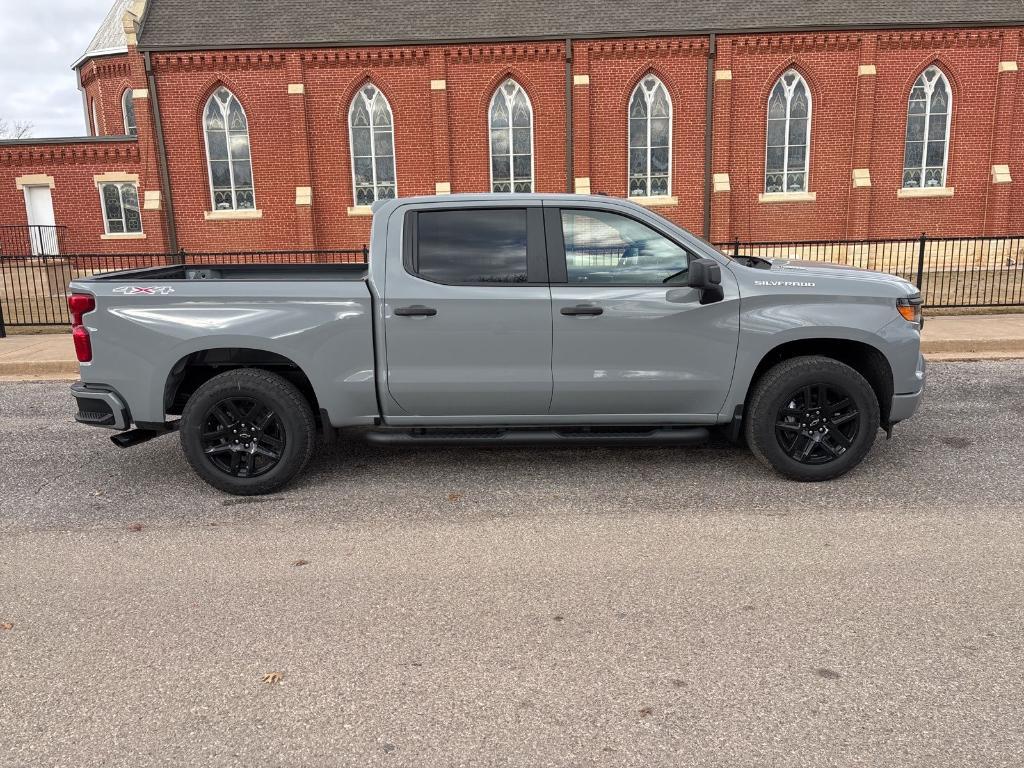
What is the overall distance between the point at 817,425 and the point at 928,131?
21.4 meters

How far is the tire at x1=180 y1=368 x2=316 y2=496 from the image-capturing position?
501cm

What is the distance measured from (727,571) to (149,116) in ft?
77.1

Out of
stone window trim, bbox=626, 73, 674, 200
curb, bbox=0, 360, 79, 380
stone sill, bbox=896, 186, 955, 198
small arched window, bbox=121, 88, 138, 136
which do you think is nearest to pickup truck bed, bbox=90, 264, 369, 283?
curb, bbox=0, 360, 79, 380

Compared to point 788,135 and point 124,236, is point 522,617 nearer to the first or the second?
point 788,135

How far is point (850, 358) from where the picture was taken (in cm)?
546

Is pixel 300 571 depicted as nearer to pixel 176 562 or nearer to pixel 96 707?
pixel 176 562

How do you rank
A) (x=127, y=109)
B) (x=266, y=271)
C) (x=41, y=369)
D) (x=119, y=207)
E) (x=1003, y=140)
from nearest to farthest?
(x=266, y=271)
(x=41, y=369)
(x=1003, y=140)
(x=119, y=207)
(x=127, y=109)

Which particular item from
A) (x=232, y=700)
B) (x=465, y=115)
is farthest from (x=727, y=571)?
(x=465, y=115)

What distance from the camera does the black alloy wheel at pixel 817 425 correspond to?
5.12 meters

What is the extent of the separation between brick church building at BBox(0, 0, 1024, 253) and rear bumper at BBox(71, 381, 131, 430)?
705 inches

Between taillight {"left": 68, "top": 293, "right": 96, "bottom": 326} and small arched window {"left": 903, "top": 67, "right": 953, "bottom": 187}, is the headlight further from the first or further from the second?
small arched window {"left": 903, "top": 67, "right": 953, "bottom": 187}

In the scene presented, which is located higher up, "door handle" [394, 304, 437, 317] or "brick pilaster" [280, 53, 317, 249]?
"brick pilaster" [280, 53, 317, 249]

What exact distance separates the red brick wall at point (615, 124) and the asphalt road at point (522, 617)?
717 inches

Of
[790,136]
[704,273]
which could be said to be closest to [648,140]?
[790,136]
